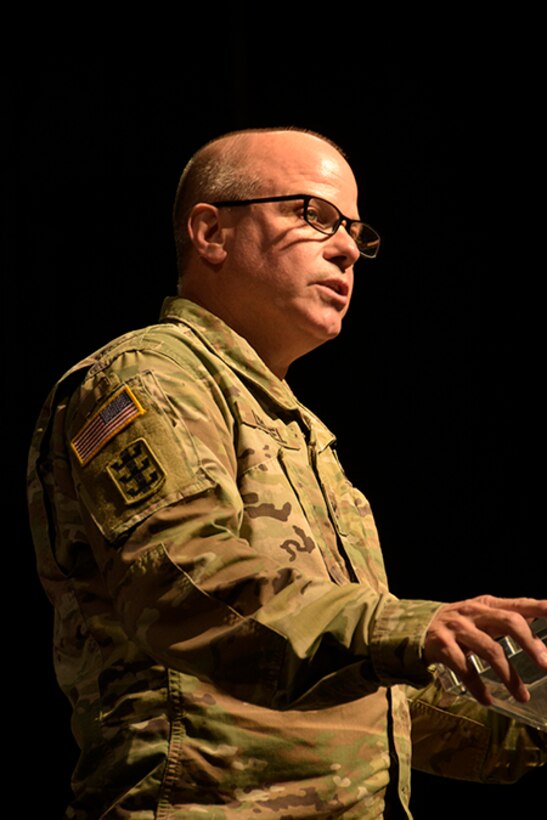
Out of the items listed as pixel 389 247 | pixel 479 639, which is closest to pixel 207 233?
pixel 479 639

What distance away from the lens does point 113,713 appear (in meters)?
1.59

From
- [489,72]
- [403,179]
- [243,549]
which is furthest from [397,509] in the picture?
[243,549]

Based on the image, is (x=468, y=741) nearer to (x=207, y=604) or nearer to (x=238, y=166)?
(x=207, y=604)

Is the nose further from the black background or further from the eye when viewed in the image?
the black background

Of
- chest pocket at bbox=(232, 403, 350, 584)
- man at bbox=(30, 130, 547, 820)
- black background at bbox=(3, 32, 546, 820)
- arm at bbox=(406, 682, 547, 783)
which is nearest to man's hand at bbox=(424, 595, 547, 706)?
man at bbox=(30, 130, 547, 820)

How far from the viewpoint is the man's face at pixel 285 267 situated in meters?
2.03

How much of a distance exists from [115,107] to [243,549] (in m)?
1.80

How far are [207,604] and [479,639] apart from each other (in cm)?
30

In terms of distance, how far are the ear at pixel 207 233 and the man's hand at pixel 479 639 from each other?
0.91 metres

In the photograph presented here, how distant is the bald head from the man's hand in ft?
3.18

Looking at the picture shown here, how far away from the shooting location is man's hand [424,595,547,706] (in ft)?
4.25

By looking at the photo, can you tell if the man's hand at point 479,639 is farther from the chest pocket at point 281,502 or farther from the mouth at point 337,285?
the mouth at point 337,285

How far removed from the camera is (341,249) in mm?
2074

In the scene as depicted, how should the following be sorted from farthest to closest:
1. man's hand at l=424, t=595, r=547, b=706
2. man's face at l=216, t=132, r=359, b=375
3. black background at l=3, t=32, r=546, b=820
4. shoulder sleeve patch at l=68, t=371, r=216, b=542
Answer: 1. black background at l=3, t=32, r=546, b=820
2. man's face at l=216, t=132, r=359, b=375
3. shoulder sleeve patch at l=68, t=371, r=216, b=542
4. man's hand at l=424, t=595, r=547, b=706
